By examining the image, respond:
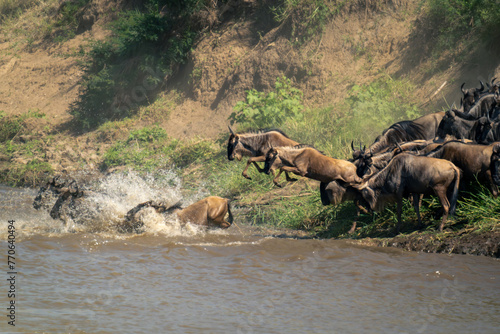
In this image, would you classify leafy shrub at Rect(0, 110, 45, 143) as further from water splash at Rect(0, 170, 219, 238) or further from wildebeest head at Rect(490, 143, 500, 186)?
wildebeest head at Rect(490, 143, 500, 186)

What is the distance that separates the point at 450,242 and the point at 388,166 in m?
1.26

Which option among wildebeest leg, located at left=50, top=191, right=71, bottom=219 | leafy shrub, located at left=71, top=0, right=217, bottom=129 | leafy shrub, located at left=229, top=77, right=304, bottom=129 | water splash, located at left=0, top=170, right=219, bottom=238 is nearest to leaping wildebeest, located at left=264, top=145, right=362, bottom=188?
water splash, located at left=0, top=170, right=219, bottom=238

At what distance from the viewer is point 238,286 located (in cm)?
567

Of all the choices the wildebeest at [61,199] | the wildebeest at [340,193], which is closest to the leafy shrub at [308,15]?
the wildebeest at [340,193]

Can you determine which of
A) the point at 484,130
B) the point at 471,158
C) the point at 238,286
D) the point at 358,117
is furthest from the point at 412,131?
the point at 238,286

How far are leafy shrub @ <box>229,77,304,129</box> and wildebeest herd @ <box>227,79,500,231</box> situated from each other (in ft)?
14.5

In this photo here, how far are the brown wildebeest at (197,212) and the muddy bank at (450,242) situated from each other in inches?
89.9

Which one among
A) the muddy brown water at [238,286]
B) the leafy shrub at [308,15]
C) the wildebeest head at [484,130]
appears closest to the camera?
the muddy brown water at [238,286]

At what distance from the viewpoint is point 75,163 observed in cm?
1553

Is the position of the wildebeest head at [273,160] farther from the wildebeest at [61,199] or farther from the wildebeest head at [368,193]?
the wildebeest at [61,199]

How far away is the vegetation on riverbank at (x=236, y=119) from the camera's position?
29.6 ft

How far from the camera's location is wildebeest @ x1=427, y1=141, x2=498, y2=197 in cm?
720

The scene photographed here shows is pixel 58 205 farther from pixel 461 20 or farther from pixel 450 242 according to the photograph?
pixel 461 20

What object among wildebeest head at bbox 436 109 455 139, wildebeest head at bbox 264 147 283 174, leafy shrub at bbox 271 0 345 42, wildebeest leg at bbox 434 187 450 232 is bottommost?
wildebeest leg at bbox 434 187 450 232
